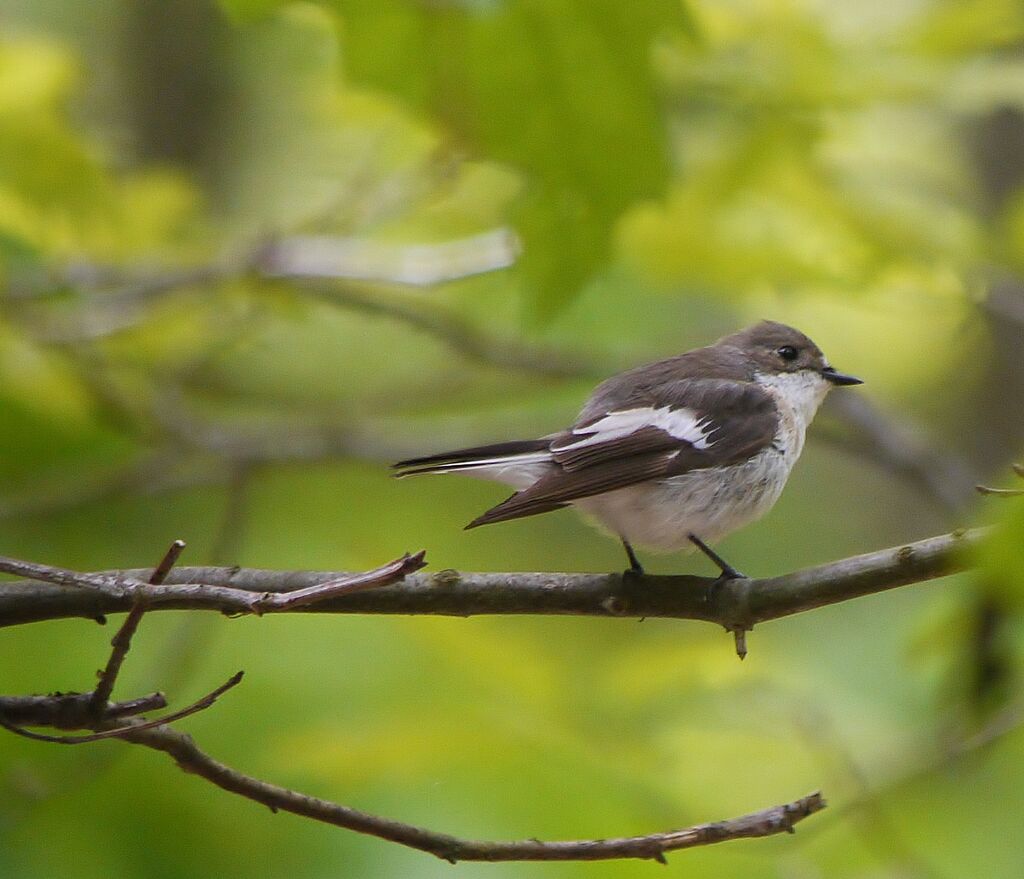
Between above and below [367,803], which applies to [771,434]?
above

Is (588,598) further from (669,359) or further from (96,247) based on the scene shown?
(96,247)

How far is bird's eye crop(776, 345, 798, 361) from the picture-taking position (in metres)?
3.99

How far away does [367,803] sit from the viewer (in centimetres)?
309

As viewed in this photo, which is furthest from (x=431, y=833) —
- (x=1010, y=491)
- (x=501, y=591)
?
(x=1010, y=491)

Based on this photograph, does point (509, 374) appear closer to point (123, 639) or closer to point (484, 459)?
point (484, 459)

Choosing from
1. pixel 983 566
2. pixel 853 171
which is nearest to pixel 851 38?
pixel 853 171

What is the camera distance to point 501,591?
1994mm

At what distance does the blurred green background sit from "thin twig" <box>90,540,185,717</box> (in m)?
0.96

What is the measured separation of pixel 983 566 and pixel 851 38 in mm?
2474

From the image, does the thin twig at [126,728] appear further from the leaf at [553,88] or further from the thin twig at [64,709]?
the leaf at [553,88]

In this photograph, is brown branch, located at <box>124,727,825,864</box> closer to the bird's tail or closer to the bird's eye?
the bird's tail

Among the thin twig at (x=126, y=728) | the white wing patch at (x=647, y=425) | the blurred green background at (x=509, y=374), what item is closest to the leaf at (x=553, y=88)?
the blurred green background at (x=509, y=374)

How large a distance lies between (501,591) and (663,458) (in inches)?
47.0

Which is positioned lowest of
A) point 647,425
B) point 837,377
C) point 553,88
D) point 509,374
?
point 647,425
